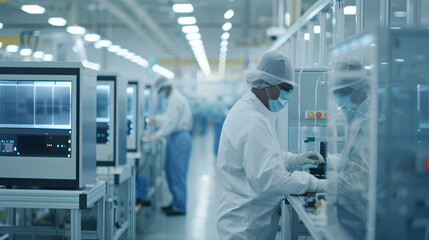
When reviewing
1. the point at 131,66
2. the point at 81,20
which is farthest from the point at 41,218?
the point at 131,66

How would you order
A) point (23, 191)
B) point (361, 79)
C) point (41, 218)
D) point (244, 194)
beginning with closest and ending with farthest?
1. point (361, 79)
2. point (244, 194)
3. point (23, 191)
4. point (41, 218)

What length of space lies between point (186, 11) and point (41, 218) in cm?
381

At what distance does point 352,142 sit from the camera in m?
1.81

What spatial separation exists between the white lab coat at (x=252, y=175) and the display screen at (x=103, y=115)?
4.85 feet

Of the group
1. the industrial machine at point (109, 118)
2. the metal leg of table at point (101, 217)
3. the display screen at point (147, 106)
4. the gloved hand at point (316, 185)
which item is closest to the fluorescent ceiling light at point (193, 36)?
the display screen at point (147, 106)

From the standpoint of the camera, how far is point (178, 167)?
493 cm

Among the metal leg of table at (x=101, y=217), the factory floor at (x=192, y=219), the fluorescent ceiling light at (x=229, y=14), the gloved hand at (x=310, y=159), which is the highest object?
the fluorescent ceiling light at (x=229, y=14)

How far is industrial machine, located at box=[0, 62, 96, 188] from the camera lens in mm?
Result: 2344

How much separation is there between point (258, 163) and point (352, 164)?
44 centimetres

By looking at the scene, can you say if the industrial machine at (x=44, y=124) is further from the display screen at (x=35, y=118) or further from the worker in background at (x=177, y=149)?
the worker in background at (x=177, y=149)

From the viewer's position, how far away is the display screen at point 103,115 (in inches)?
128

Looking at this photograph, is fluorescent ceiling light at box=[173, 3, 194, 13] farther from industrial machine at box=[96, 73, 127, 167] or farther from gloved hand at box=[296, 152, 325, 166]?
gloved hand at box=[296, 152, 325, 166]

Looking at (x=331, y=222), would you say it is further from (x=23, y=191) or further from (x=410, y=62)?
(x=23, y=191)

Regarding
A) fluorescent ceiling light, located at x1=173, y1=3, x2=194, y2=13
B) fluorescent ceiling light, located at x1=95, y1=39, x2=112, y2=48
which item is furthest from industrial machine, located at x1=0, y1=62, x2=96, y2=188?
fluorescent ceiling light, located at x1=95, y1=39, x2=112, y2=48
